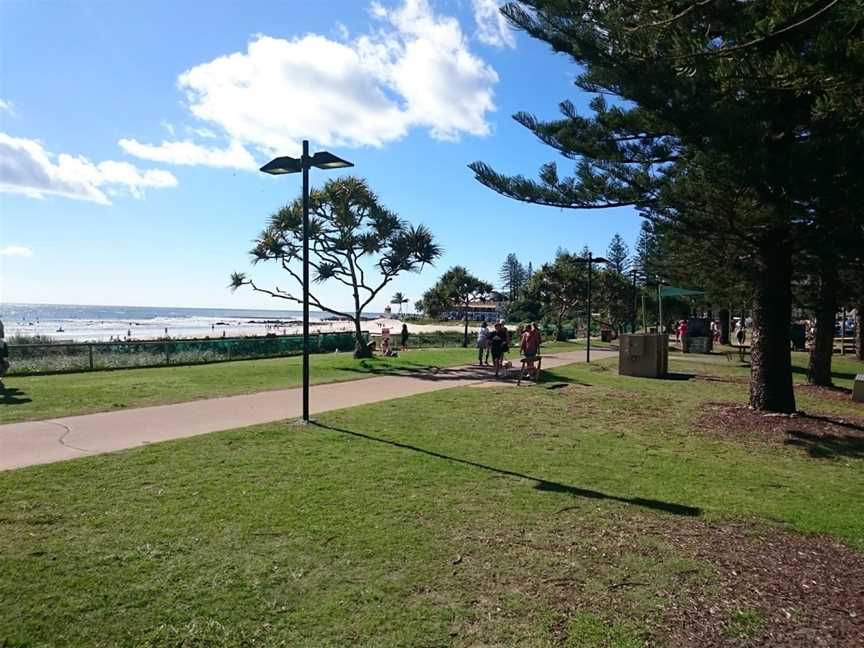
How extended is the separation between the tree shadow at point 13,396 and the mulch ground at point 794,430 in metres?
10.0

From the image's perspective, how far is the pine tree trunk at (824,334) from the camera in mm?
14102

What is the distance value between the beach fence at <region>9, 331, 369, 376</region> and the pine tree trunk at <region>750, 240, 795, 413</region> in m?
14.6

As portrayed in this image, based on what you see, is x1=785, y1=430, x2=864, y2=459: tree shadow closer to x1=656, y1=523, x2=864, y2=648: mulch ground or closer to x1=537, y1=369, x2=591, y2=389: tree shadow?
x1=656, y1=523, x2=864, y2=648: mulch ground

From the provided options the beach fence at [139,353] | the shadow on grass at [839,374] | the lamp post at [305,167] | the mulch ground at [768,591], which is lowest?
the mulch ground at [768,591]

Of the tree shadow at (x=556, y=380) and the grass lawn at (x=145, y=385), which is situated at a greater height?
the grass lawn at (x=145, y=385)

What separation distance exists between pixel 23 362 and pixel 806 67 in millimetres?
15884

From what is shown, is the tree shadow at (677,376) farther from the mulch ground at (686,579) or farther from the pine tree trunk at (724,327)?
the pine tree trunk at (724,327)

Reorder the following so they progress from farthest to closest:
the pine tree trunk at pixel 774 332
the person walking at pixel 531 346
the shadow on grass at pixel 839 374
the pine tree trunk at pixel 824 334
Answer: the shadow on grass at pixel 839 374 < the pine tree trunk at pixel 824 334 < the person walking at pixel 531 346 < the pine tree trunk at pixel 774 332

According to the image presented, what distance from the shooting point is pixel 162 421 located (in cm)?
779

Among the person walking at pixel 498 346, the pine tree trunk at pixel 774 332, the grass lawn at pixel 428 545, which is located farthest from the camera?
the person walking at pixel 498 346

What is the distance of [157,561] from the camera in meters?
3.48

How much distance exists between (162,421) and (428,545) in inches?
207

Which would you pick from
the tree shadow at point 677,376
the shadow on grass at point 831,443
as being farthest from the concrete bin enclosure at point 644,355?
the shadow on grass at point 831,443

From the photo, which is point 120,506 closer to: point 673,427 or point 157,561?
point 157,561
